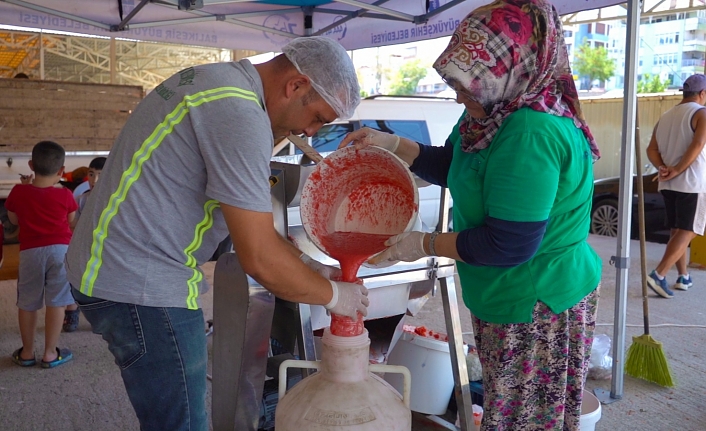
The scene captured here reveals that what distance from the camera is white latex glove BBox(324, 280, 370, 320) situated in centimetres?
152

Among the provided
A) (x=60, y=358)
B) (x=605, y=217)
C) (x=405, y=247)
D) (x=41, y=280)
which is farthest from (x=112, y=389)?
(x=605, y=217)

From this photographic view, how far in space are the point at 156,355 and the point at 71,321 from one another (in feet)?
10.5

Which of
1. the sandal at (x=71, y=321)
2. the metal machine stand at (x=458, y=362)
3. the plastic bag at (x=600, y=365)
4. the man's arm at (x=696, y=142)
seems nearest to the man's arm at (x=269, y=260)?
the metal machine stand at (x=458, y=362)

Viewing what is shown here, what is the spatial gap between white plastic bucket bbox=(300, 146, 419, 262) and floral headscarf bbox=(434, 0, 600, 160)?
0.28 m

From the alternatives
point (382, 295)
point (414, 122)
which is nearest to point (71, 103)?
point (414, 122)

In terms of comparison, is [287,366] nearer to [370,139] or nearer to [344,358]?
[344,358]

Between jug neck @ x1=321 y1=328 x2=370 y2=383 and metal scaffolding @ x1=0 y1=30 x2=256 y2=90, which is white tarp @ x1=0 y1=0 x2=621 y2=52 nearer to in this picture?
jug neck @ x1=321 y1=328 x2=370 y2=383

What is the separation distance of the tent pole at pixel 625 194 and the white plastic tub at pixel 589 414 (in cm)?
75

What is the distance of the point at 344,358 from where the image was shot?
153 cm

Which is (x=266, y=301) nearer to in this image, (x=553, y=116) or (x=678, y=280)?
(x=553, y=116)

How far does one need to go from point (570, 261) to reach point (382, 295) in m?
1.00

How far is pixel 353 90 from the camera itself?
61.9 inches

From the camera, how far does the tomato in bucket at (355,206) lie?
1626 millimetres

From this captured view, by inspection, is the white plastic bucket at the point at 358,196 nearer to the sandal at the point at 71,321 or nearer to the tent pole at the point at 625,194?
the tent pole at the point at 625,194
